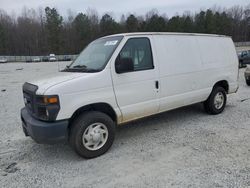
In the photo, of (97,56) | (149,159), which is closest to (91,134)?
(149,159)

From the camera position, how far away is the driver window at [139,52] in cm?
410

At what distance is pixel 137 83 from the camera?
4.11 m

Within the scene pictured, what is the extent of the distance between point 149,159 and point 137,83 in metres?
1.35

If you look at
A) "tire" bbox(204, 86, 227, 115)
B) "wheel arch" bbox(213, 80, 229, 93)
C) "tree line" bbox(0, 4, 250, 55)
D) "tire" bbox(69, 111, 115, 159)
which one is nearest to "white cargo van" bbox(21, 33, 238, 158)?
"tire" bbox(69, 111, 115, 159)

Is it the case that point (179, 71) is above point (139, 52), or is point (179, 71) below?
below

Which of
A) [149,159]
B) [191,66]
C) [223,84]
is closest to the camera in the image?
[149,159]

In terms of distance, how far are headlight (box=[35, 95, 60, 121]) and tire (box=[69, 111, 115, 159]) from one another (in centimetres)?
42

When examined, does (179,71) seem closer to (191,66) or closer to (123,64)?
(191,66)

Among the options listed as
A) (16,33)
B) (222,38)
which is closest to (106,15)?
(16,33)

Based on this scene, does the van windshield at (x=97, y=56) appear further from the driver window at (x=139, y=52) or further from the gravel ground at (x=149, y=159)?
the gravel ground at (x=149, y=159)

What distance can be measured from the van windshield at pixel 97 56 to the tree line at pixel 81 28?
68.2 m

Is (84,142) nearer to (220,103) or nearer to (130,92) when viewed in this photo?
(130,92)

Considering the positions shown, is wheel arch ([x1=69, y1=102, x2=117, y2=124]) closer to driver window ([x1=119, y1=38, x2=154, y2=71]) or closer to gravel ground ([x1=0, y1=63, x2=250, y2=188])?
gravel ground ([x1=0, y1=63, x2=250, y2=188])

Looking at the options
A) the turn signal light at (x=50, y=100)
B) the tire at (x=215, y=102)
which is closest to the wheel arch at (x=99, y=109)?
the turn signal light at (x=50, y=100)
